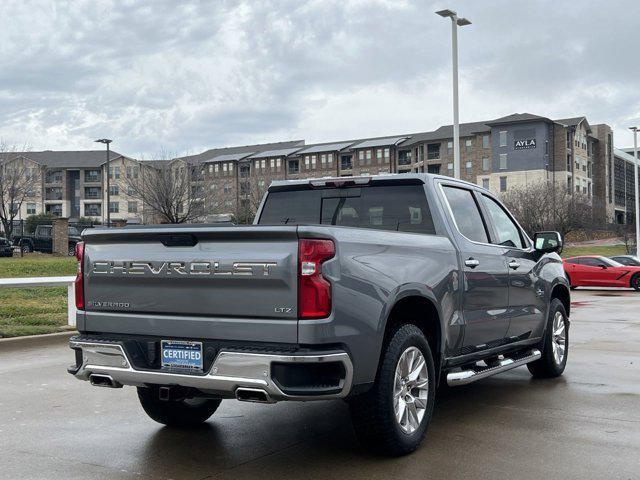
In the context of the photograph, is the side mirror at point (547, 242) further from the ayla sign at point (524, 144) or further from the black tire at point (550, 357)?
the ayla sign at point (524, 144)

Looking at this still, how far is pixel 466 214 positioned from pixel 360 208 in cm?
99

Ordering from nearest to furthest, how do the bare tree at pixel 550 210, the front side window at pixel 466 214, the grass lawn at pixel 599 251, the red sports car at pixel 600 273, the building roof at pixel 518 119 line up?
the front side window at pixel 466 214, the red sports car at pixel 600 273, the bare tree at pixel 550 210, the grass lawn at pixel 599 251, the building roof at pixel 518 119

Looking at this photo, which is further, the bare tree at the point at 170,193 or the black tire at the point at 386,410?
the bare tree at the point at 170,193

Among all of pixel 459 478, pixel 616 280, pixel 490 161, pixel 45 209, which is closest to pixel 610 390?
pixel 459 478

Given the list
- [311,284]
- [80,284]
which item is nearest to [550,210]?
[80,284]

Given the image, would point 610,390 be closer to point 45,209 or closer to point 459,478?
point 459,478

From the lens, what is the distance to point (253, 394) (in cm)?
445

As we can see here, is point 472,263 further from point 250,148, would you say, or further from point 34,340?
point 250,148

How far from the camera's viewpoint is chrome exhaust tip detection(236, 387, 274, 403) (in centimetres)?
441

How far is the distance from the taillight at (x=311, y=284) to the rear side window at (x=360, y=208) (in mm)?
1902

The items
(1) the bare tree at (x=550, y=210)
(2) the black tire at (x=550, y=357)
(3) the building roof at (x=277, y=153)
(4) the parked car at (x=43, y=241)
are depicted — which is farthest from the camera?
(3) the building roof at (x=277, y=153)

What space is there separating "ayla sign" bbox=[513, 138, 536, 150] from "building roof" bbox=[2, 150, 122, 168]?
191 ft

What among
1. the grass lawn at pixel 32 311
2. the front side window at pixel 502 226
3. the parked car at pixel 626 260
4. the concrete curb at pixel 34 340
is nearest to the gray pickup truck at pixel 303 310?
the front side window at pixel 502 226

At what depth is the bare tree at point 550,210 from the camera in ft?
184
